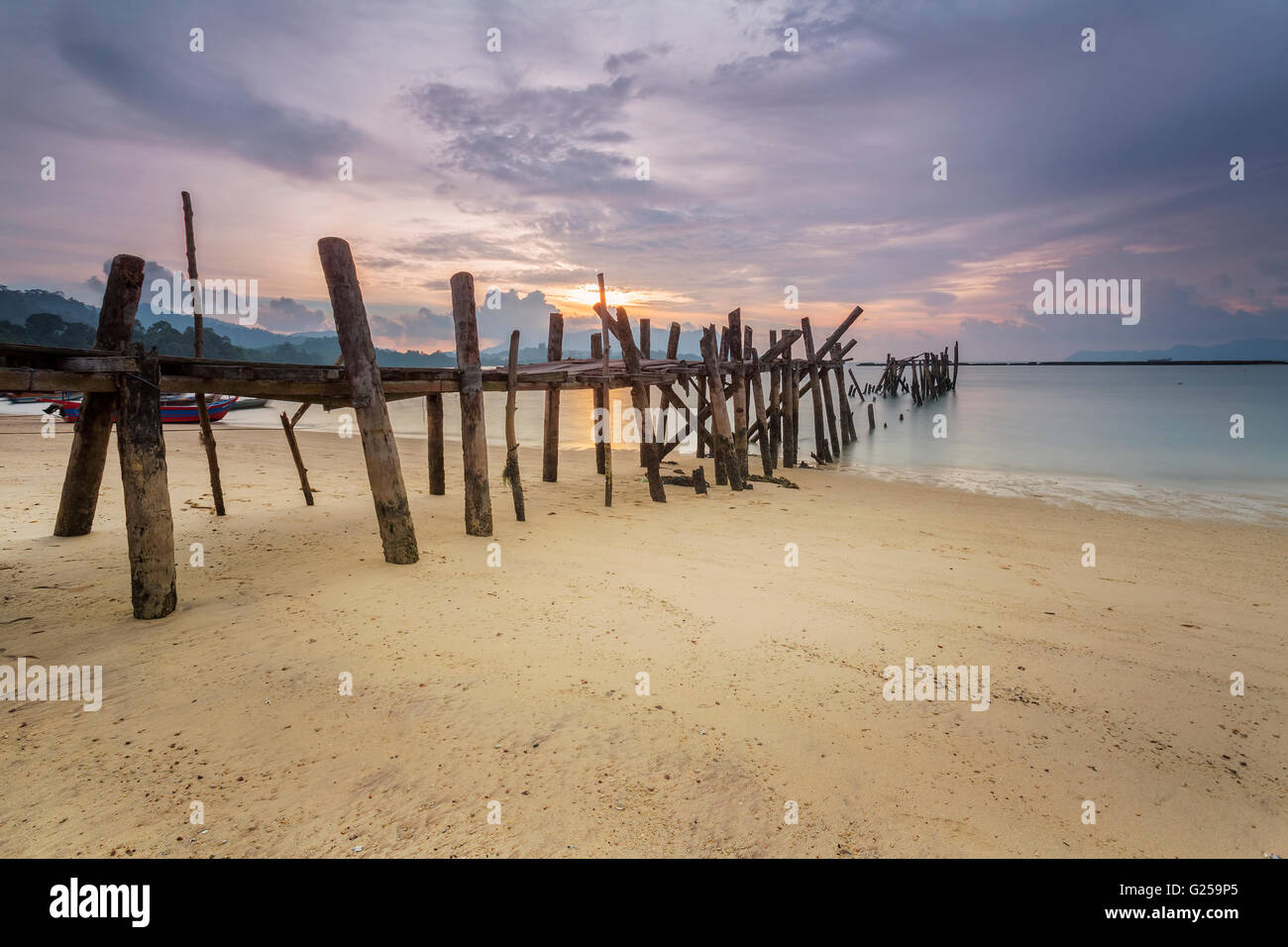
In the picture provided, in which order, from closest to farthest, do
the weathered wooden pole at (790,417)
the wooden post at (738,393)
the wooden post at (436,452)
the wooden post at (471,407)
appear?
the wooden post at (471,407)
the wooden post at (436,452)
the wooden post at (738,393)
the weathered wooden pole at (790,417)

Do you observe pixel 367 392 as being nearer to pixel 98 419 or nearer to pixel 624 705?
pixel 98 419

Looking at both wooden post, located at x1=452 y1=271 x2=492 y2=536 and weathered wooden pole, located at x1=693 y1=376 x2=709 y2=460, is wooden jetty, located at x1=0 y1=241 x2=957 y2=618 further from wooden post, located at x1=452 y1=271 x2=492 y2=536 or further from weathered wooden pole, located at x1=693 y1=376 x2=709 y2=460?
weathered wooden pole, located at x1=693 y1=376 x2=709 y2=460

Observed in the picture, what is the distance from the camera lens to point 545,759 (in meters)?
3.26

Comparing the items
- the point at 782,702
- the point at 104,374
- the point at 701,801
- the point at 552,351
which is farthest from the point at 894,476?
the point at 104,374

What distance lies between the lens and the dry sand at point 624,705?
282 centimetres

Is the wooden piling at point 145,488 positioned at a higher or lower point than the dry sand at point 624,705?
higher

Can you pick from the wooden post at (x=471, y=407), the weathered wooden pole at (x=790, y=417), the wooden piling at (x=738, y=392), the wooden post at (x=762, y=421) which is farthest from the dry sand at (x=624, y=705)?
the weathered wooden pole at (x=790, y=417)

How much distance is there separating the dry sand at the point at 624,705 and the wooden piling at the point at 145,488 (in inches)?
10.5

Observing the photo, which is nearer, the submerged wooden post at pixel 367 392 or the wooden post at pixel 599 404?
the submerged wooden post at pixel 367 392

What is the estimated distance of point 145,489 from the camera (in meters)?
4.82

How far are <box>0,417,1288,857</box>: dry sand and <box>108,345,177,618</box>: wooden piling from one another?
10.5 inches

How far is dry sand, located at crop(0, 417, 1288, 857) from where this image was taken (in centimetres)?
282

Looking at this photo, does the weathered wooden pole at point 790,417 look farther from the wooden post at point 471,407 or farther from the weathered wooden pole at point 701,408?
the wooden post at point 471,407

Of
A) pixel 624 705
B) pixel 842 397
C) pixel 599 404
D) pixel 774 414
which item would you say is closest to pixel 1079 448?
pixel 842 397
